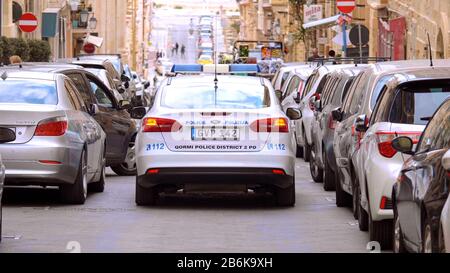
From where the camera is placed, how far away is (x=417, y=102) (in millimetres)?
12633

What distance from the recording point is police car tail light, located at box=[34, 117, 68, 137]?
15.0m

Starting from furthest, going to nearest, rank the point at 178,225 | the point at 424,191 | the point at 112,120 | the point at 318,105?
the point at 318,105 → the point at 112,120 → the point at 178,225 → the point at 424,191

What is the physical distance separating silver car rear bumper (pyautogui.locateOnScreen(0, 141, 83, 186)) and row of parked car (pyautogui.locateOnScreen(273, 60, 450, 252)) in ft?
10.3

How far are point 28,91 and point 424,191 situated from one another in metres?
7.50

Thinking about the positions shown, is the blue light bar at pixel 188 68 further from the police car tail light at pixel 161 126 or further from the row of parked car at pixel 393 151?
the police car tail light at pixel 161 126

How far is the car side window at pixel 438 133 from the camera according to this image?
9688 millimetres

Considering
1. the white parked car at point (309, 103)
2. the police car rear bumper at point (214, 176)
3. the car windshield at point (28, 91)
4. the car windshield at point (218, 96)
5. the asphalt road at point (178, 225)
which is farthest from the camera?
the white parked car at point (309, 103)

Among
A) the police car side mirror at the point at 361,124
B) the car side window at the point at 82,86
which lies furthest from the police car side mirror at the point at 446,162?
the car side window at the point at 82,86

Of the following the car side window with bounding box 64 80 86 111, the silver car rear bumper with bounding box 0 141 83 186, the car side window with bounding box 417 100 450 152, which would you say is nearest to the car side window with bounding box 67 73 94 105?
the car side window with bounding box 64 80 86 111

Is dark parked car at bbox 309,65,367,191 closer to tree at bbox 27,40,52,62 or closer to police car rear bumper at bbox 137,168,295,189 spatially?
police car rear bumper at bbox 137,168,295,189

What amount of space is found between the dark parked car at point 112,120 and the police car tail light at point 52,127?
3555mm

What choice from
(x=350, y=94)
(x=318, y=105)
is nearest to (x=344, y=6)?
(x=318, y=105)

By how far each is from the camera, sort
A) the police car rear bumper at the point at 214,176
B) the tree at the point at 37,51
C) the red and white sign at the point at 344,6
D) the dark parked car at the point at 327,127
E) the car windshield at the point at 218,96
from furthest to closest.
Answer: the tree at the point at 37,51, the red and white sign at the point at 344,6, the dark parked car at the point at 327,127, the car windshield at the point at 218,96, the police car rear bumper at the point at 214,176

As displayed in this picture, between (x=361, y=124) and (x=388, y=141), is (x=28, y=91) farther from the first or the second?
(x=388, y=141)
